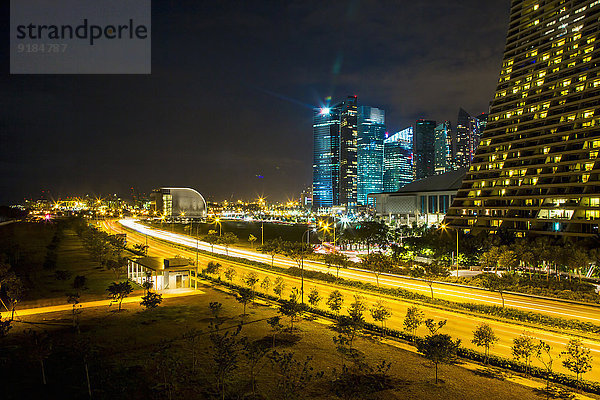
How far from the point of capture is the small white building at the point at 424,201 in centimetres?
12766

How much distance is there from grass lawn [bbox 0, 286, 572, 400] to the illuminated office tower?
184 ft

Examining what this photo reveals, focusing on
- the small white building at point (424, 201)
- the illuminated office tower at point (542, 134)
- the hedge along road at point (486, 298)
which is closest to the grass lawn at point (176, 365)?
the hedge along road at point (486, 298)

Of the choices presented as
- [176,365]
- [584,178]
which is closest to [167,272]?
[176,365]

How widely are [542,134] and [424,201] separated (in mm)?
63181

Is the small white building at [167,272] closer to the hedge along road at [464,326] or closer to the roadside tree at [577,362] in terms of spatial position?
the hedge along road at [464,326]

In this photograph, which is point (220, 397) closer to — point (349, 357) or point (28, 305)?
point (349, 357)

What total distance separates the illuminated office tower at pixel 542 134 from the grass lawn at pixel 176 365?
55.9 meters

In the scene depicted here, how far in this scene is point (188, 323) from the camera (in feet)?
92.0

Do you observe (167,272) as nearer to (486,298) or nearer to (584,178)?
(486,298)

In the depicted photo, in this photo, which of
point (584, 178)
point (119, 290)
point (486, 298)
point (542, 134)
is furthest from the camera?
point (542, 134)

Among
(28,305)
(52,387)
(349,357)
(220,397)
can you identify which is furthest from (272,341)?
(28,305)

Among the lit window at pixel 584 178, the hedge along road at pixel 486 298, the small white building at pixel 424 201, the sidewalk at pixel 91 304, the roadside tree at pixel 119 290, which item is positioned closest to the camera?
the sidewalk at pixel 91 304

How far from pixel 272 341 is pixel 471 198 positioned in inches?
2861

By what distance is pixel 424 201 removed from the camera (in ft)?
454
